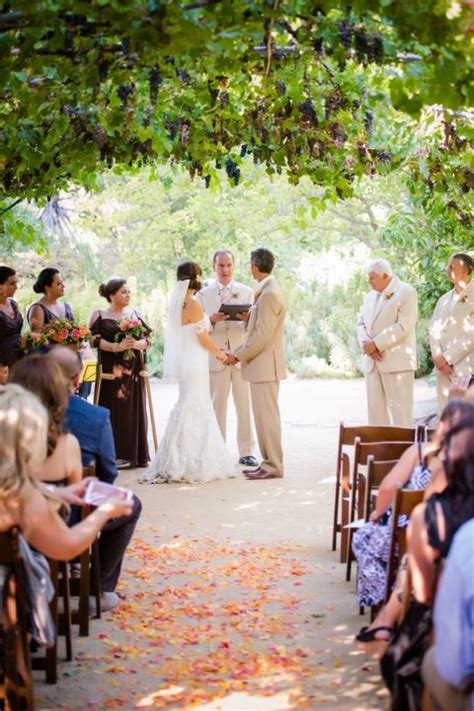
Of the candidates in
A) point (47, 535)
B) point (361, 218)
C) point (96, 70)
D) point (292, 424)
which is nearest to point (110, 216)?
point (361, 218)

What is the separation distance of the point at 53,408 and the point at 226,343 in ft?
22.3

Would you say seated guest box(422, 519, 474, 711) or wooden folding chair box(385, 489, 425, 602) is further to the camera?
wooden folding chair box(385, 489, 425, 602)

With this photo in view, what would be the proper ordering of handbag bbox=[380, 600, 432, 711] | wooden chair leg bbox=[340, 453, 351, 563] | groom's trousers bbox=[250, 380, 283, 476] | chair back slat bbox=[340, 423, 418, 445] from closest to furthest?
handbag bbox=[380, 600, 432, 711] < chair back slat bbox=[340, 423, 418, 445] < wooden chair leg bbox=[340, 453, 351, 563] < groom's trousers bbox=[250, 380, 283, 476]

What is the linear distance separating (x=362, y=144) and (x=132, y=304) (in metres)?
15.1

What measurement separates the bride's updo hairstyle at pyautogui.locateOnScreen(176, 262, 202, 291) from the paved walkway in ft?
6.30

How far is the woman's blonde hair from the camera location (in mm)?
3619

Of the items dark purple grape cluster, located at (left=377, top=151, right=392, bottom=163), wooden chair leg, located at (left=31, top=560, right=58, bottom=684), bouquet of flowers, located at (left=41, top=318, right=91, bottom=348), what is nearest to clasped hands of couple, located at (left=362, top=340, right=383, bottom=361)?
dark purple grape cluster, located at (left=377, top=151, right=392, bottom=163)

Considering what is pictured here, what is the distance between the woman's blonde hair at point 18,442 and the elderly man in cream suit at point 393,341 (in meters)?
7.11

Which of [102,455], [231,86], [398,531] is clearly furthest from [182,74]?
[398,531]

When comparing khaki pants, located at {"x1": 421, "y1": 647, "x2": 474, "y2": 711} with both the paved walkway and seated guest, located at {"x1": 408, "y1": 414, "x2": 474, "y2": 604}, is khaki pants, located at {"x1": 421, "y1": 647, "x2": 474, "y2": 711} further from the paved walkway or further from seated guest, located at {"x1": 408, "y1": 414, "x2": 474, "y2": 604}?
the paved walkway

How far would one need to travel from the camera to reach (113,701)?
4.55 meters

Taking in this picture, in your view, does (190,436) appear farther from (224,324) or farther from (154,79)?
(154,79)

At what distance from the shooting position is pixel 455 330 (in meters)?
10.1

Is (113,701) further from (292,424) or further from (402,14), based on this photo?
(292,424)
